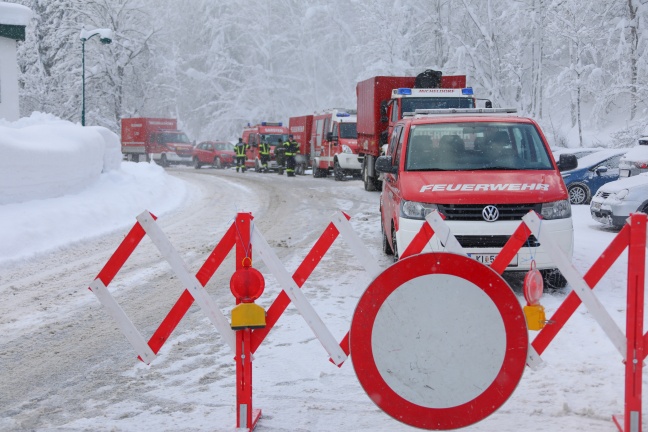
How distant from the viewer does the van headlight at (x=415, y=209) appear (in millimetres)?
8367

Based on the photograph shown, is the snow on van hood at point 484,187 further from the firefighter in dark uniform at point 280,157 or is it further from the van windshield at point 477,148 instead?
the firefighter in dark uniform at point 280,157

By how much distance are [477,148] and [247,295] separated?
17.7 feet

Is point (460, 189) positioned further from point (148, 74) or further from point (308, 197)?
point (148, 74)

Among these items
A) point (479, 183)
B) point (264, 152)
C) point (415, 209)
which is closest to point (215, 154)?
point (264, 152)

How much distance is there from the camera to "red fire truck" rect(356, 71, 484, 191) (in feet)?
62.2

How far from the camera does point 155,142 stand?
49688 mm

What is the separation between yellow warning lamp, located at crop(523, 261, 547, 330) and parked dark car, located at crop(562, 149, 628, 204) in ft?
50.1

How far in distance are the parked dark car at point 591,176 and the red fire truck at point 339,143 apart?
1063 cm

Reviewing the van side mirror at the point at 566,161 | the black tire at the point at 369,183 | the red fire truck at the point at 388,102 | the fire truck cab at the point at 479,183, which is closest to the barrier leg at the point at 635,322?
the fire truck cab at the point at 479,183

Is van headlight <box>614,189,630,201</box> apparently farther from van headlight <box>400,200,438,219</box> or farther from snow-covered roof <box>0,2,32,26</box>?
snow-covered roof <box>0,2,32,26</box>

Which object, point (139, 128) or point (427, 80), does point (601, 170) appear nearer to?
point (427, 80)

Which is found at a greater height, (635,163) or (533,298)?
(635,163)

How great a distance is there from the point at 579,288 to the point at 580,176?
50.8 feet

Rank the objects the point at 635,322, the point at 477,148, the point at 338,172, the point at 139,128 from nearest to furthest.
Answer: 1. the point at 635,322
2. the point at 477,148
3. the point at 338,172
4. the point at 139,128
